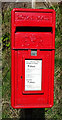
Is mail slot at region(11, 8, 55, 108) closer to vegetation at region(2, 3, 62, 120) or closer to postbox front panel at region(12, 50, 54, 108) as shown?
postbox front panel at region(12, 50, 54, 108)

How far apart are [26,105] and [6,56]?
1195 mm

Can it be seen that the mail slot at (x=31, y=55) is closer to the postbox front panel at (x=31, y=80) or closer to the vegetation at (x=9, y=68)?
the postbox front panel at (x=31, y=80)

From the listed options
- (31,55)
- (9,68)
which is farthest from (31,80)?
(9,68)

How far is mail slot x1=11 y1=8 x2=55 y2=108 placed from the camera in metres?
2.11

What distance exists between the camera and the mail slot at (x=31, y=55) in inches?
83.1

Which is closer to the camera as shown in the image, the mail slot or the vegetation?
the mail slot

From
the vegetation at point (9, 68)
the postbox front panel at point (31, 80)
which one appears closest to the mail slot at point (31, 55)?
the postbox front panel at point (31, 80)

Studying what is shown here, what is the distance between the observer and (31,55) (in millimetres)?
2133

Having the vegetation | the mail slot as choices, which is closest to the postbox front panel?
the mail slot

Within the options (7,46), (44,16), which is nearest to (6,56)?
(7,46)

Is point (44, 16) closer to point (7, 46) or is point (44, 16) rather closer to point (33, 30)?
point (33, 30)

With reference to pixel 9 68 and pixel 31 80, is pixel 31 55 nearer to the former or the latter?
pixel 31 80

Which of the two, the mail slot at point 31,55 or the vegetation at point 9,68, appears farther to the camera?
the vegetation at point 9,68

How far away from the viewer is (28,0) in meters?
3.12
